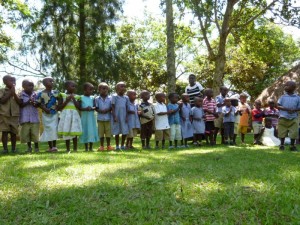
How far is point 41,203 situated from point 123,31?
27677 millimetres

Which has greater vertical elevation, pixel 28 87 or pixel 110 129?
pixel 28 87

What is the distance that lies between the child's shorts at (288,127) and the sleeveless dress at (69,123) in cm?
471

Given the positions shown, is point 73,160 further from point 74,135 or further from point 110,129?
point 110,129

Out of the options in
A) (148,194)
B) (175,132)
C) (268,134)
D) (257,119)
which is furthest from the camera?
(257,119)

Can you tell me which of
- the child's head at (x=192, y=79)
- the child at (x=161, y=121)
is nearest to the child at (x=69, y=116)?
the child at (x=161, y=121)

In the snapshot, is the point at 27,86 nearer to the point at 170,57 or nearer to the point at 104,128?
the point at 104,128

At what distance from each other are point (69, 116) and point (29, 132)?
93cm

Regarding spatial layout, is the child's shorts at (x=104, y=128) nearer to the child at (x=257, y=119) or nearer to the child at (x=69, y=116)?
the child at (x=69, y=116)

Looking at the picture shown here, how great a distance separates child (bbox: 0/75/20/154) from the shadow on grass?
10.1 feet

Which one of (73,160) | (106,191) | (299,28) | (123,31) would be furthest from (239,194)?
(123,31)

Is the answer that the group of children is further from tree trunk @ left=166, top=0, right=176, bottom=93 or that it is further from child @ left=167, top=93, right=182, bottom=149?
tree trunk @ left=166, top=0, right=176, bottom=93

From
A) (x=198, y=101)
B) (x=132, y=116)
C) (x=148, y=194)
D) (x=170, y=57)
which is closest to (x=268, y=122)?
(x=198, y=101)

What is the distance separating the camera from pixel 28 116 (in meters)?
7.34

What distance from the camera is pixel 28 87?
24.3ft
